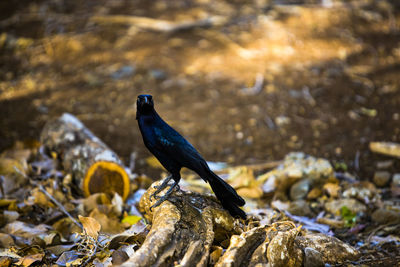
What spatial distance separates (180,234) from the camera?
7.75 feet

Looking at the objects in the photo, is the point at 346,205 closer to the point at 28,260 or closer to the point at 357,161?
the point at 357,161

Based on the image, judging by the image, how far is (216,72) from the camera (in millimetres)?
7414

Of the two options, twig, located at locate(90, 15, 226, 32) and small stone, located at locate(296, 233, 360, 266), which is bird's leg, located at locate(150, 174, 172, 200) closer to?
small stone, located at locate(296, 233, 360, 266)

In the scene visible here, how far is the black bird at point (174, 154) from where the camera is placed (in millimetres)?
2705

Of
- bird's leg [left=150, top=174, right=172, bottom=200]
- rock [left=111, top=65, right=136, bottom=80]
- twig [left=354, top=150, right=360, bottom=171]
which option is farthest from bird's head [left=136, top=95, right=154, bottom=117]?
rock [left=111, top=65, right=136, bottom=80]

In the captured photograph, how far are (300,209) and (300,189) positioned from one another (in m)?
0.42

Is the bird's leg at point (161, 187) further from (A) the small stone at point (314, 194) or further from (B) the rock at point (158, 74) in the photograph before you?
(B) the rock at point (158, 74)

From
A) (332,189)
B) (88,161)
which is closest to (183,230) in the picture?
(88,161)

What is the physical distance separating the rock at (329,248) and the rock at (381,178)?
5.54 ft

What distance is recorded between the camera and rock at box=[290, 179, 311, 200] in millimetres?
4215

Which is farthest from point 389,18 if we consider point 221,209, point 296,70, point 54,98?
point 221,209

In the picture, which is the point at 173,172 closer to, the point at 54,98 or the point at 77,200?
the point at 77,200

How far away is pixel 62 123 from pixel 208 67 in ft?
11.5

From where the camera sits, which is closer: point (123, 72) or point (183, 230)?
point (183, 230)
